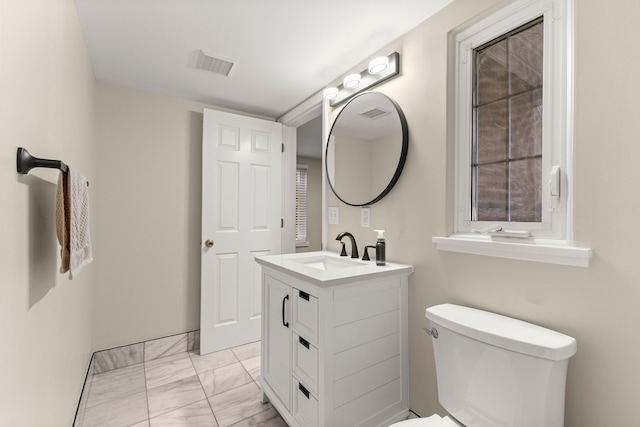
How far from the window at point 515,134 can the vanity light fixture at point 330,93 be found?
90cm

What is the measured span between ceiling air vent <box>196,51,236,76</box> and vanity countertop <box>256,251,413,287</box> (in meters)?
1.36

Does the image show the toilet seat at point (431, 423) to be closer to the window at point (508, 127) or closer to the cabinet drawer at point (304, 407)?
the cabinet drawer at point (304, 407)

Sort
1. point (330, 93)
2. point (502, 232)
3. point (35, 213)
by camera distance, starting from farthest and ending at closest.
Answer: point (330, 93) < point (502, 232) < point (35, 213)

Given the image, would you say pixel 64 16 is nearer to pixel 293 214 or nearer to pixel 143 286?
pixel 143 286

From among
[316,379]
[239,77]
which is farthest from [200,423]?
[239,77]

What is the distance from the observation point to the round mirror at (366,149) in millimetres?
1729

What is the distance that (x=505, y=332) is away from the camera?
1046mm

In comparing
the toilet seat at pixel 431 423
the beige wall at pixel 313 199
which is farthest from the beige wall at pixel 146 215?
the beige wall at pixel 313 199

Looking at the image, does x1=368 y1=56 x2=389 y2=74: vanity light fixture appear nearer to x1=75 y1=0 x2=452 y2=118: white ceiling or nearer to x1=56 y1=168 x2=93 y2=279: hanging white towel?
x1=75 y1=0 x2=452 y2=118: white ceiling

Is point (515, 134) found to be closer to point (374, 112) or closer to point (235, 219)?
point (374, 112)

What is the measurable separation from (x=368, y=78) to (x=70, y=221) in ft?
5.66

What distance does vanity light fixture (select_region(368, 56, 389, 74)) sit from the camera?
1.76m

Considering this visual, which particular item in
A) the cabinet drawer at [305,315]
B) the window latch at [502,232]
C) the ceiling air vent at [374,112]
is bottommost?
the cabinet drawer at [305,315]

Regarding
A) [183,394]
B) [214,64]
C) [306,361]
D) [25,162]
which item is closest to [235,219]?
[214,64]
